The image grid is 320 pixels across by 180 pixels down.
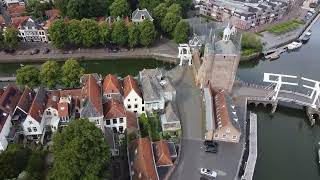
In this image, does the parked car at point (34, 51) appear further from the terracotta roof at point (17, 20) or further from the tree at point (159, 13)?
the tree at point (159, 13)

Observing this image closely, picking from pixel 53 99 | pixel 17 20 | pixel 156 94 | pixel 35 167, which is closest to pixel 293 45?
pixel 156 94

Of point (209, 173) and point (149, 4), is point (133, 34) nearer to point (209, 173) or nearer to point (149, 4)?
point (149, 4)

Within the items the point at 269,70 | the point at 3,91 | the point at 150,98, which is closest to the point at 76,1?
the point at 3,91

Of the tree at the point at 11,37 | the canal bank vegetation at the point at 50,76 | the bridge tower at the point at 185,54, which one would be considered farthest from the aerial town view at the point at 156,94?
the tree at the point at 11,37

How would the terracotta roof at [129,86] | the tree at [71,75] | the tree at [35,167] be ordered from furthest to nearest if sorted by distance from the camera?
1. the tree at [71,75]
2. the terracotta roof at [129,86]
3. the tree at [35,167]

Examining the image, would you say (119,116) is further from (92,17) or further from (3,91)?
(92,17)
